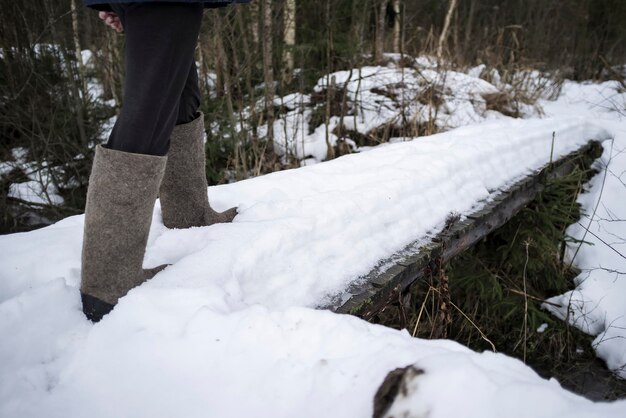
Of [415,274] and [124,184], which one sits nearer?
[124,184]

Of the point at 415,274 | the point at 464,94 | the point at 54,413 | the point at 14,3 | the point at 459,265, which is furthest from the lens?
the point at 464,94

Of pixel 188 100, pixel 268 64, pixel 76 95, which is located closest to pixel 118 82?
pixel 76 95

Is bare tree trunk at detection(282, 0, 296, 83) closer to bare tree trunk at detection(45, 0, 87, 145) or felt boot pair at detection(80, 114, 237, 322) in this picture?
bare tree trunk at detection(45, 0, 87, 145)

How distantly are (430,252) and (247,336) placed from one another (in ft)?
3.43

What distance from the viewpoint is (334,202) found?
186 cm

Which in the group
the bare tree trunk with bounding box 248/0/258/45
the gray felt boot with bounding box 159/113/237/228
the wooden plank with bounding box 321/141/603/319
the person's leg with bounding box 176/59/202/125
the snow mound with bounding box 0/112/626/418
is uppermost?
the bare tree trunk with bounding box 248/0/258/45

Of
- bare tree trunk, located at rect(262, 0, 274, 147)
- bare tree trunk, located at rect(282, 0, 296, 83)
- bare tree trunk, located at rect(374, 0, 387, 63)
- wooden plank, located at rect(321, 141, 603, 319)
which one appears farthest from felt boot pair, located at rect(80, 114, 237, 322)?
bare tree trunk, located at rect(374, 0, 387, 63)

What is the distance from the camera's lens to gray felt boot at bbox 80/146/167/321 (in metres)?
1.13

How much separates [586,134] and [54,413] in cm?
484

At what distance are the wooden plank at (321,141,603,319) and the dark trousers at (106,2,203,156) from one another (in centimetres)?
74

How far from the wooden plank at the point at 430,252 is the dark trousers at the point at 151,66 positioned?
0.74m

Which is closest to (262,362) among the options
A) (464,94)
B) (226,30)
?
(226,30)

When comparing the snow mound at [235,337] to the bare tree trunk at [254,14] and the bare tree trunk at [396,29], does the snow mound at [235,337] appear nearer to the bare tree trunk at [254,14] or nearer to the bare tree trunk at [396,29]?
the bare tree trunk at [254,14]

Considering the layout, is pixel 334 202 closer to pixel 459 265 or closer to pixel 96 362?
pixel 96 362
